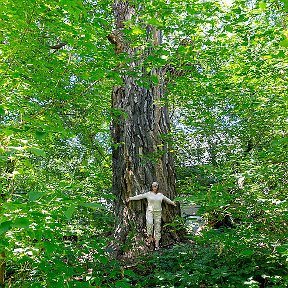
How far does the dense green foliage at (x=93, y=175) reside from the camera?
7.86 ft

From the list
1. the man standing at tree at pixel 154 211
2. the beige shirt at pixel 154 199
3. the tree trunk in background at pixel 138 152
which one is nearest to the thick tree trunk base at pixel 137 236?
the tree trunk in background at pixel 138 152

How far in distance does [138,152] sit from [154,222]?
1309mm

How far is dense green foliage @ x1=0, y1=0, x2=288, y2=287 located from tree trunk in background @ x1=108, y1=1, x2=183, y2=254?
538 mm

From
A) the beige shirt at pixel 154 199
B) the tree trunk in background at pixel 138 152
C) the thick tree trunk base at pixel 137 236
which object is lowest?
the thick tree trunk base at pixel 137 236

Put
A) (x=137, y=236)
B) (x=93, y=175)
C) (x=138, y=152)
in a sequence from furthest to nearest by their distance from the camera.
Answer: (x=93, y=175)
(x=138, y=152)
(x=137, y=236)

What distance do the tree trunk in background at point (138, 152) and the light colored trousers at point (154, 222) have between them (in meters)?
0.14

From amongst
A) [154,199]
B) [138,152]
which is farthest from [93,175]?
[154,199]

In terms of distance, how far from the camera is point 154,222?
17.5 ft

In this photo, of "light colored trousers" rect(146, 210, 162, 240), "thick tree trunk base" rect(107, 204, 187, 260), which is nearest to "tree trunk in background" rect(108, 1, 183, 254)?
"thick tree trunk base" rect(107, 204, 187, 260)

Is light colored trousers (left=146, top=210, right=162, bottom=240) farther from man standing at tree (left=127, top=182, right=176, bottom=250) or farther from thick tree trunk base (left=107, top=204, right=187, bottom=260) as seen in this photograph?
thick tree trunk base (left=107, top=204, right=187, bottom=260)

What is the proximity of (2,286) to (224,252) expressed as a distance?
2580 mm

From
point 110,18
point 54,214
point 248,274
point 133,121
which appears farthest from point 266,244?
point 110,18

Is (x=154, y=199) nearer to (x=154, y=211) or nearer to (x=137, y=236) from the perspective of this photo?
(x=154, y=211)

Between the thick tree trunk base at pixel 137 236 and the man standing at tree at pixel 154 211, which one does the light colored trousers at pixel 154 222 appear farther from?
the thick tree trunk base at pixel 137 236
